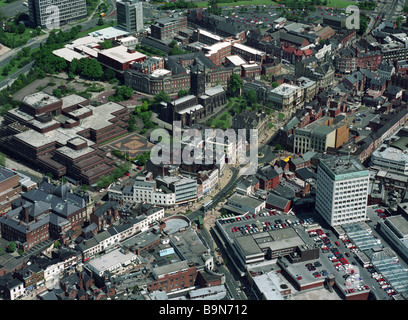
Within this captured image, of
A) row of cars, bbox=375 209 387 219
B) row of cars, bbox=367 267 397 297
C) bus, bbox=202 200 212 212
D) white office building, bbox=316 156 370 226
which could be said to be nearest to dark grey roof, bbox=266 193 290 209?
white office building, bbox=316 156 370 226

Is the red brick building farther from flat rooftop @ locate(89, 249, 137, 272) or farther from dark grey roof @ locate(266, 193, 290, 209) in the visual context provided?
dark grey roof @ locate(266, 193, 290, 209)

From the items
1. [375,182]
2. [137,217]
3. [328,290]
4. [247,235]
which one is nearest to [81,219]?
[137,217]

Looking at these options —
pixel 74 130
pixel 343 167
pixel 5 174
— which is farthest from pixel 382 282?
pixel 74 130

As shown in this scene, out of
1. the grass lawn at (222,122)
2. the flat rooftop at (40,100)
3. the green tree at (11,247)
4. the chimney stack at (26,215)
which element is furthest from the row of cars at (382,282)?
the flat rooftop at (40,100)

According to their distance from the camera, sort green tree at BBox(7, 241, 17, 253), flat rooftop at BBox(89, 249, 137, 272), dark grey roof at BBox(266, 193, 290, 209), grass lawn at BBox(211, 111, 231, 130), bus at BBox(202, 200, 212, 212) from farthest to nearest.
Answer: grass lawn at BBox(211, 111, 231, 130), bus at BBox(202, 200, 212, 212), dark grey roof at BBox(266, 193, 290, 209), green tree at BBox(7, 241, 17, 253), flat rooftop at BBox(89, 249, 137, 272)

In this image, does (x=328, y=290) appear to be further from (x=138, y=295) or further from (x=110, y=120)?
(x=110, y=120)

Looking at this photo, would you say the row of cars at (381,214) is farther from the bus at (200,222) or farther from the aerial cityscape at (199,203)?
the bus at (200,222)

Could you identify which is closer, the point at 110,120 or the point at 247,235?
the point at 247,235

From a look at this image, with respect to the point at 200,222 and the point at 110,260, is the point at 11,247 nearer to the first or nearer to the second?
the point at 110,260
